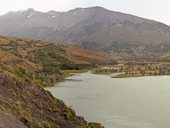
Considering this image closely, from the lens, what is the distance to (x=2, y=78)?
127ft

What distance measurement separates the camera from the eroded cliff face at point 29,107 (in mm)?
31206

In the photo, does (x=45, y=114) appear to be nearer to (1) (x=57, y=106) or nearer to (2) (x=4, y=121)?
(1) (x=57, y=106)

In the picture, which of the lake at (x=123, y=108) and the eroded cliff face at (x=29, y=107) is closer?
the eroded cliff face at (x=29, y=107)

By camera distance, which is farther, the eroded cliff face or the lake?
the lake

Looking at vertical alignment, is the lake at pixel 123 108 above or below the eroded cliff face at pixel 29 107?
below

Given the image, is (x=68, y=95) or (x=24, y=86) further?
(x=68, y=95)

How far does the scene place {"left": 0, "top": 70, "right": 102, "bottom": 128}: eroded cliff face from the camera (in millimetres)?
31206

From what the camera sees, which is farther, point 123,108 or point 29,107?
point 123,108

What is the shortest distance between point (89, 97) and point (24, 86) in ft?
168

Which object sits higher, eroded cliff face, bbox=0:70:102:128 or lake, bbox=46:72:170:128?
eroded cliff face, bbox=0:70:102:128

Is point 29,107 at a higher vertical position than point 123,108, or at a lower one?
higher

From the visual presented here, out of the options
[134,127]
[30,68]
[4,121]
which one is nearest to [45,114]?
[4,121]

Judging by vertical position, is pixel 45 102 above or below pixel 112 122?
above

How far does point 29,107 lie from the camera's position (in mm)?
36969
